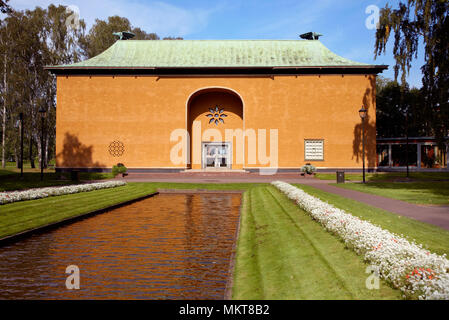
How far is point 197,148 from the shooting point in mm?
33469

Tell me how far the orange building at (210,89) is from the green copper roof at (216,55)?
1.39 ft

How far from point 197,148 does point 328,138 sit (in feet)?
39.0

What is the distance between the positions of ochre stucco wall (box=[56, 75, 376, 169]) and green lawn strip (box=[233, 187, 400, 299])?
23.7 meters

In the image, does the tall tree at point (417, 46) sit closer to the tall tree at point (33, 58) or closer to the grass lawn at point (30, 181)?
the grass lawn at point (30, 181)

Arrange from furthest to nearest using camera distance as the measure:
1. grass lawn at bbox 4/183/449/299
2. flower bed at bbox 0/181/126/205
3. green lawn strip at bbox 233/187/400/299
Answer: flower bed at bbox 0/181/126/205 → grass lawn at bbox 4/183/449/299 → green lawn strip at bbox 233/187/400/299

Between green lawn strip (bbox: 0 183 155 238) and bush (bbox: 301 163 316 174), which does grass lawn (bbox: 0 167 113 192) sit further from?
bush (bbox: 301 163 316 174)

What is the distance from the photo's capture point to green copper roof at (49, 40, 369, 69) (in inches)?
1283

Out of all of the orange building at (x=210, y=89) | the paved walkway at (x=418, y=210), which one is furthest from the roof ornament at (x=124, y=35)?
the paved walkway at (x=418, y=210)

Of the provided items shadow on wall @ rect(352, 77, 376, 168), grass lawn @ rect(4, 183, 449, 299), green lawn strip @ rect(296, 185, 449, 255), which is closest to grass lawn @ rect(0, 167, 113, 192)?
grass lawn @ rect(4, 183, 449, 299)

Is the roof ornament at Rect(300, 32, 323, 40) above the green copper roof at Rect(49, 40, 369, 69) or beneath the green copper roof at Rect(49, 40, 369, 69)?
above

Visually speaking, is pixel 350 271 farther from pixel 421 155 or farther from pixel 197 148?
pixel 421 155

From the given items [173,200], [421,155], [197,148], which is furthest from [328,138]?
[173,200]

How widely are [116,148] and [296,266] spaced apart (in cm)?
2853
